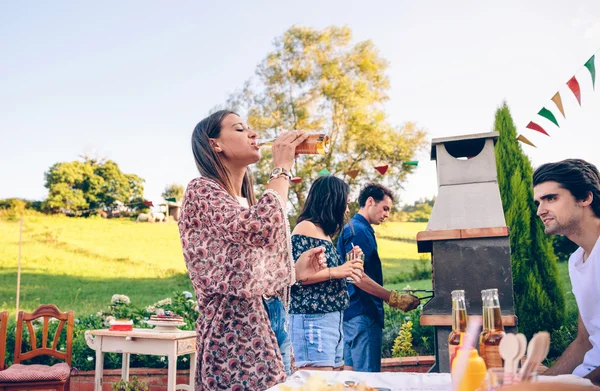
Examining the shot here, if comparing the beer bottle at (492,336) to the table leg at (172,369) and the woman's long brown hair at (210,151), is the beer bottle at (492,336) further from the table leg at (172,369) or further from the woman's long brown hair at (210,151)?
the table leg at (172,369)

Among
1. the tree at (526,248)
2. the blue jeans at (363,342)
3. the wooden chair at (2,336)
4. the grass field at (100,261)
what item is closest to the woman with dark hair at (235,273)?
the blue jeans at (363,342)

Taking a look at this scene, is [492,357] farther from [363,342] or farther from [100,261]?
[100,261]

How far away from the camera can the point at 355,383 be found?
4.06 ft

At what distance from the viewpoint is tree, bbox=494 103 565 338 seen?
5383 mm

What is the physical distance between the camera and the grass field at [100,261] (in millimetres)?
A: 10711

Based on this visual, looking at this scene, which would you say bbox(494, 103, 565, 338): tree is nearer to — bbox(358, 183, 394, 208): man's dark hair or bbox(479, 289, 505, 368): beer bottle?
bbox(358, 183, 394, 208): man's dark hair

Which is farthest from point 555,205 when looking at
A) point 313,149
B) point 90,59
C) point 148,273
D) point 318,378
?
point 90,59

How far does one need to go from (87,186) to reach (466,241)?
820 inches

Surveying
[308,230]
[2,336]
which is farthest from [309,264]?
[2,336]

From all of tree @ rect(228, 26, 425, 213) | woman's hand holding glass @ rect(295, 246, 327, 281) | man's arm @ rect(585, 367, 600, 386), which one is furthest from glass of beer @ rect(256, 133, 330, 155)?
tree @ rect(228, 26, 425, 213)

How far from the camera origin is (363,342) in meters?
3.33

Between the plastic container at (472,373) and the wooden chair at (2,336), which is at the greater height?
the plastic container at (472,373)

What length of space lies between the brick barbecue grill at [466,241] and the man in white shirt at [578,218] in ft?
3.08

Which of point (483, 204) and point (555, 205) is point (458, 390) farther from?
point (483, 204)
